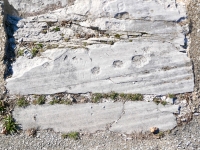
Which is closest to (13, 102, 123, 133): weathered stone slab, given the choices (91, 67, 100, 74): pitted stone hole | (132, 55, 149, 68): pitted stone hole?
(91, 67, 100, 74): pitted stone hole

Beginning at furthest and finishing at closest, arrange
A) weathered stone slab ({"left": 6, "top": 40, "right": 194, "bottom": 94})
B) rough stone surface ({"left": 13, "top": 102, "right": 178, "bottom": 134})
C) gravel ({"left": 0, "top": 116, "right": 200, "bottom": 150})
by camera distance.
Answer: weathered stone slab ({"left": 6, "top": 40, "right": 194, "bottom": 94}) → rough stone surface ({"left": 13, "top": 102, "right": 178, "bottom": 134}) → gravel ({"left": 0, "top": 116, "right": 200, "bottom": 150})

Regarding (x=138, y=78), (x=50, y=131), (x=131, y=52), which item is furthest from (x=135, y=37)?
(x=50, y=131)

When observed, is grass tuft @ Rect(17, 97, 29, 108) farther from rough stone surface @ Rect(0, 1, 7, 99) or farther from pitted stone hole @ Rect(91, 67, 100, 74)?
pitted stone hole @ Rect(91, 67, 100, 74)

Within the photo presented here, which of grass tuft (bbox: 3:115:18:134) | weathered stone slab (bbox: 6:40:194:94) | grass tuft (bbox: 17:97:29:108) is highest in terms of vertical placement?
weathered stone slab (bbox: 6:40:194:94)

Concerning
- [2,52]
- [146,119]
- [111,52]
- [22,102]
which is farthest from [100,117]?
[2,52]

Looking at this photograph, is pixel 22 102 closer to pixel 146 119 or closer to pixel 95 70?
pixel 95 70

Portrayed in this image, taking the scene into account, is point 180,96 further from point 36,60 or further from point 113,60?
point 36,60

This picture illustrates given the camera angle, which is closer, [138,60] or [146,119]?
[146,119]
